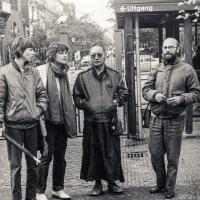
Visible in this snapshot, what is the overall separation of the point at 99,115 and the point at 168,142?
3.01 ft

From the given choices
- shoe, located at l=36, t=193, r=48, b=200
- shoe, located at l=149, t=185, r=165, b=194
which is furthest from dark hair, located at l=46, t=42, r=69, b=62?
shoe, located at l=149, t=185, r=165, b=194

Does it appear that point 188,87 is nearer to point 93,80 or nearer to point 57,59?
point 93,80

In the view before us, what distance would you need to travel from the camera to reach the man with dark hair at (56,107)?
5.97m

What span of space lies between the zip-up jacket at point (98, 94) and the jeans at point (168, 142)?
56 cm

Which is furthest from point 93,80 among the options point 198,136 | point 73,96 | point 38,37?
point 38,37

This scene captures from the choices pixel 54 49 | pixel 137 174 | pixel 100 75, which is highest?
pixel 54 49

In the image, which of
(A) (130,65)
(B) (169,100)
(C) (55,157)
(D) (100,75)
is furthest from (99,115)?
(A) (130,65)

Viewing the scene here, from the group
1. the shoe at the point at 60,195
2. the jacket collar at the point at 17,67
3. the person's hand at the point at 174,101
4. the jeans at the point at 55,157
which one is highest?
the jacket collar at the point at 17,67

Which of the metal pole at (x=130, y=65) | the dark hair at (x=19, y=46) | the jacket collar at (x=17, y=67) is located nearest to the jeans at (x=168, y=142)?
the jacket collar at (x=17, y=67)

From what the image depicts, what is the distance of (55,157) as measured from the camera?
6.18 meters

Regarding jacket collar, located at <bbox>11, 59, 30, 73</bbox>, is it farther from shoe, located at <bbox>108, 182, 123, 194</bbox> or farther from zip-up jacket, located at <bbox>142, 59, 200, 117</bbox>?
shoe, located at <bbox>108, 182, 123, 194</bbox>

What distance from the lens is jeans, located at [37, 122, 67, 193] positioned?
19.6 ft

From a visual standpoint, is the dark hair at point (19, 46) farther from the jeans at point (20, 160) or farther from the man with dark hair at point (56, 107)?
the jeans at point (20, 160)

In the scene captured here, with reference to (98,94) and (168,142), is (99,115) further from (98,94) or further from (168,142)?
(168,142)
